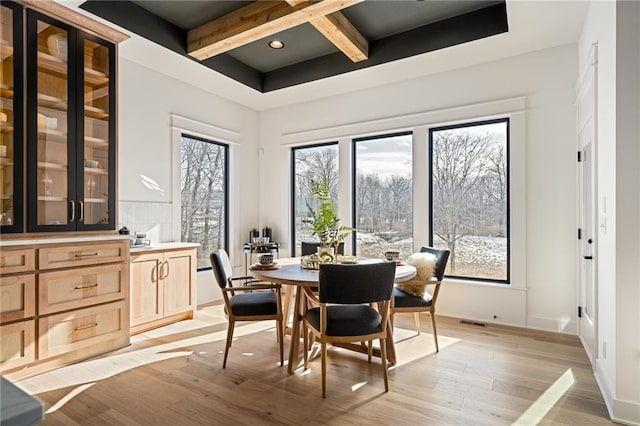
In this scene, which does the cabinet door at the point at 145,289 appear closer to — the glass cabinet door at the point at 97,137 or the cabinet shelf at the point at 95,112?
the glass cabinet door at the point at 97,137

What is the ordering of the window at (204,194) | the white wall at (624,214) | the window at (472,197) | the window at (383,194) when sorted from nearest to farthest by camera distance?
the white wall at (624,214) < the window at (472,197) < the window at (383,194) < the window at (204,194)

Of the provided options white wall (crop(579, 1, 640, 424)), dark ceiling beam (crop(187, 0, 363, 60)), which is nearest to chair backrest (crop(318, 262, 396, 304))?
white wall (crop(579, 1, 640, 424))

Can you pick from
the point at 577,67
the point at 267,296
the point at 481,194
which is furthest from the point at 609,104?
the point at 267,296

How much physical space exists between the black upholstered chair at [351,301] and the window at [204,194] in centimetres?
272

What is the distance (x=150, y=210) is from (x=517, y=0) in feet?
13.5

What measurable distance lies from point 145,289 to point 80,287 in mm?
714

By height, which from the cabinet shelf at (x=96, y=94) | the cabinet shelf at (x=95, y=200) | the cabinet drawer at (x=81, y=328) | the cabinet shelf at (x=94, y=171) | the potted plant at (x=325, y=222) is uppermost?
the cabinet shelf at (x=96, y=94)

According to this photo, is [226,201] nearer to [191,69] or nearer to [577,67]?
[191,69]

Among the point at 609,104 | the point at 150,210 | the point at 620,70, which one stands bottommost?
the point at 150,210

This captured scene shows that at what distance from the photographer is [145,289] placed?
355 cm

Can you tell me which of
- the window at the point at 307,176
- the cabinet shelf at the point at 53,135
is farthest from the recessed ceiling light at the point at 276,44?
the cabinet shelf at the point at 53,135

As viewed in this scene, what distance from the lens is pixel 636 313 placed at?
2031 mm

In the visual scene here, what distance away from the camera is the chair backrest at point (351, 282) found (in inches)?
87.8

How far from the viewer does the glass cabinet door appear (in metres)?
3.02
